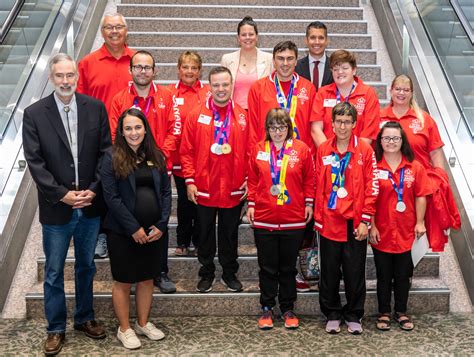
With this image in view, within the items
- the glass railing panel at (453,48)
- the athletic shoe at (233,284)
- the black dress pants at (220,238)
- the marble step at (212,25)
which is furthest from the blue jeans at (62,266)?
the marble step at (212,25)

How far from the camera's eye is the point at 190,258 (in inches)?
216

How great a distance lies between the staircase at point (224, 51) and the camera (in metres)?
5.20

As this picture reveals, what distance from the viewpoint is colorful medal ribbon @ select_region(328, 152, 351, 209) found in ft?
15.8

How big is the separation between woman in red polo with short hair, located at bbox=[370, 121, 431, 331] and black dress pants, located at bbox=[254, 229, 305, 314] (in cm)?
59

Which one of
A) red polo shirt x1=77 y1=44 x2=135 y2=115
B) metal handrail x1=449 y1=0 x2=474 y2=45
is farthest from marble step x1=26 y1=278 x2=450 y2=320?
metal handrail x1=449 y1=0 x2=474 y2=45

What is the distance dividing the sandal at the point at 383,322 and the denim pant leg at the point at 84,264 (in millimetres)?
2050

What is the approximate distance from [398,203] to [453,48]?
94.5 inches

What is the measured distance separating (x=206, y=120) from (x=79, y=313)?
1.64 m

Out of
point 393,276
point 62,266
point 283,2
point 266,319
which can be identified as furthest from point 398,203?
point 283,2

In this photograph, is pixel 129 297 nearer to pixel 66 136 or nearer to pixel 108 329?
pixel 108 329

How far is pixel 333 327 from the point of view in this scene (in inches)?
194

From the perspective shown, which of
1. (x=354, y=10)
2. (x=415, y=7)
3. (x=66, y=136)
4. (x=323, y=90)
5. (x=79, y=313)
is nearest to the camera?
(x=66, y=136)

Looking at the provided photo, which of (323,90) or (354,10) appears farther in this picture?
(354,10)

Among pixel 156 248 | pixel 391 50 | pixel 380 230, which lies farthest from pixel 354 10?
pixel 156 248
